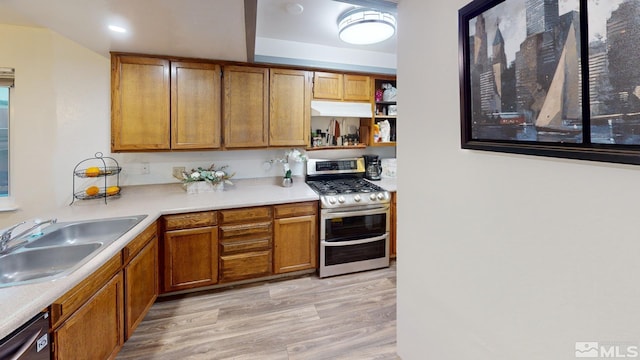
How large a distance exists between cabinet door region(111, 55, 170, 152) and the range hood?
151cm

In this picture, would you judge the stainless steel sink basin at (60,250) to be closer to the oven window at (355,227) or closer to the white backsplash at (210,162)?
the white backsplash at (210,162)

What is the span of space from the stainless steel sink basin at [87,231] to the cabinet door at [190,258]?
417 millimetres

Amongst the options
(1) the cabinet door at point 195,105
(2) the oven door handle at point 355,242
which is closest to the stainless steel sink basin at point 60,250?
(1) the cabinet door at point 195,105

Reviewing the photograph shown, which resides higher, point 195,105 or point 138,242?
point 195,105

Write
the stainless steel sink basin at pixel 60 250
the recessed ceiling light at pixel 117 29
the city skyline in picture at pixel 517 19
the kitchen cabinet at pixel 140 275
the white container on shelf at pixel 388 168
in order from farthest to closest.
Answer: the white container on shelf at pixel 388 168 → the recessed ceiling light at pixel 117 29 → the kitchen cabinet at pixel 140 275 → the stainless steel sink basin at pixel 60 250 → the city skyline in picture at pixel 517 19

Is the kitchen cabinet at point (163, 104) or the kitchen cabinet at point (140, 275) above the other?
the kitchen cabinet at point (163, 104)

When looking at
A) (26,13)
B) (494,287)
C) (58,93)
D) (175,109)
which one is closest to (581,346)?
(494,287)

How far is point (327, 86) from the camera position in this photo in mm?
3213

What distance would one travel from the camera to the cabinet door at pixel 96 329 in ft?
4.20

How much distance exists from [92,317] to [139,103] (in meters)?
1.88

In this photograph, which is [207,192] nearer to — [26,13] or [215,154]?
[215,154]

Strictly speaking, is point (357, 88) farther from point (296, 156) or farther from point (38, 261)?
point (38, 261)

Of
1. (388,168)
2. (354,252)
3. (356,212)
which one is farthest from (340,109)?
(354,252)

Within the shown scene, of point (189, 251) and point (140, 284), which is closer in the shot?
point (140, 284)
